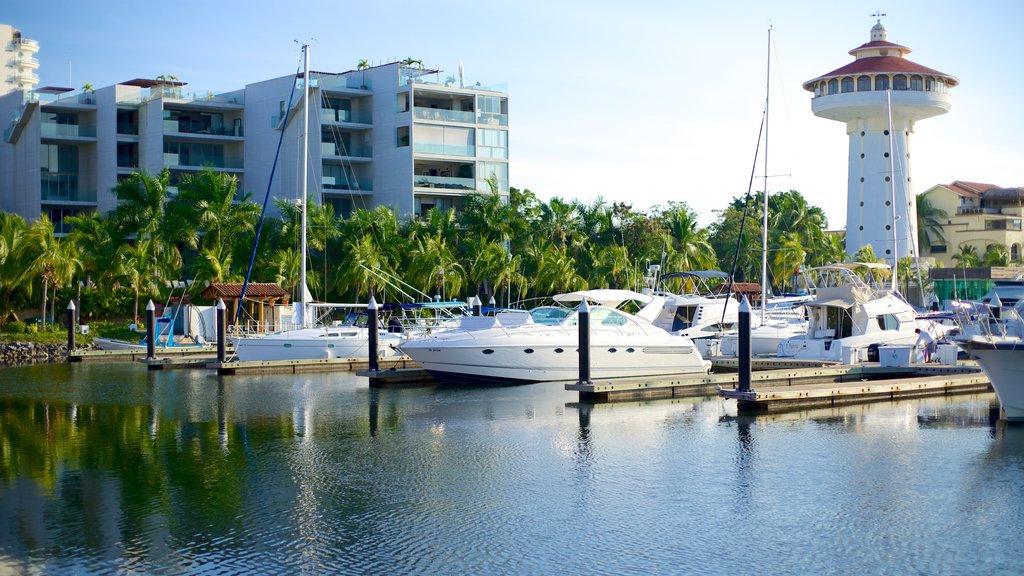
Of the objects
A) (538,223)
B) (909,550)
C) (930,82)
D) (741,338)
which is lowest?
(909,550)

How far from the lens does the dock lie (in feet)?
87.7

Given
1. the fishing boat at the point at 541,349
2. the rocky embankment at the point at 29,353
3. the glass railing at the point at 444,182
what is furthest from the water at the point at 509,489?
the glass railing at the point at 444,182

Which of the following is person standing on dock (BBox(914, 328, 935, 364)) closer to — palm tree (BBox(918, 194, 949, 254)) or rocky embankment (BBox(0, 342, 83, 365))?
rocky embankment (BBox(0, 342, 83, 365))

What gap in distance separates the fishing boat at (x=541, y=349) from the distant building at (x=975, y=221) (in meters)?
68.1

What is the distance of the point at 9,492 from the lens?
Result: 17.2 metres

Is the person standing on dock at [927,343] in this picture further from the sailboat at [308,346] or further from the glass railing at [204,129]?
the glass railing at [204,129]

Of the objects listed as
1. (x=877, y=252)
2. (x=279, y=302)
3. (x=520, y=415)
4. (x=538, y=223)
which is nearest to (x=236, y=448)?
(x=520, y=415)

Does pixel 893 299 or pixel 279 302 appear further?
pixel 279 302

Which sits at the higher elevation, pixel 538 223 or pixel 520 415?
pixel 538 223

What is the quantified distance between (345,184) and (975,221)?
2181 inches

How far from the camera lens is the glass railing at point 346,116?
71.9 m

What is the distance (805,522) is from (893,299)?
24.5 metres

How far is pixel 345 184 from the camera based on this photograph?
239 ft

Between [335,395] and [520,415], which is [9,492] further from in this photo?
[335,395]
